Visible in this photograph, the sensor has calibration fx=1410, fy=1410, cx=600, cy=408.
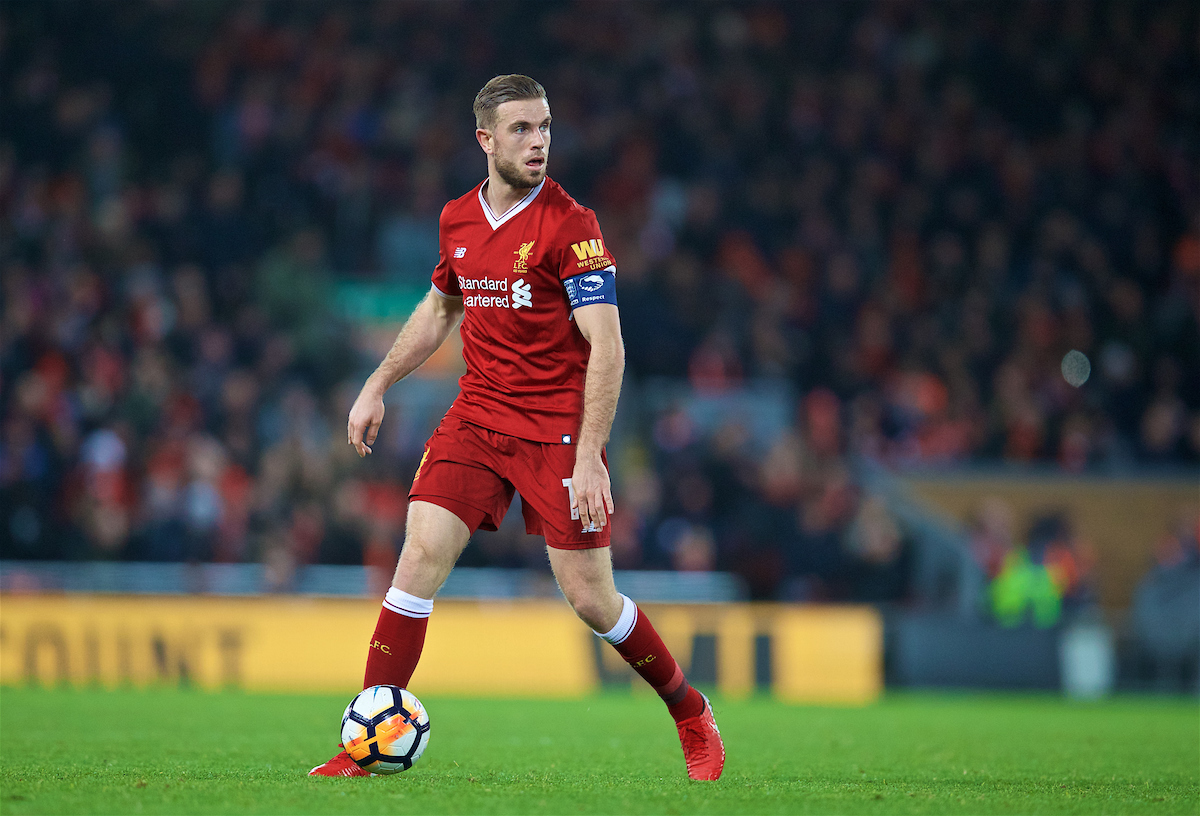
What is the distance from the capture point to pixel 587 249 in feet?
17.7

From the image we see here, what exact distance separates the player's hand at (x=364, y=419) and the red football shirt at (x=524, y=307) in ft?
1.03

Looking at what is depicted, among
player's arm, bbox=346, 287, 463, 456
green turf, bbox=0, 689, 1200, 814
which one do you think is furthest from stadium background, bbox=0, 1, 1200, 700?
player's arm, bbox=346, 287, 463, 456

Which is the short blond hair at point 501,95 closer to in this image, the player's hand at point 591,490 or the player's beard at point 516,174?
the player's beard at point 516,174

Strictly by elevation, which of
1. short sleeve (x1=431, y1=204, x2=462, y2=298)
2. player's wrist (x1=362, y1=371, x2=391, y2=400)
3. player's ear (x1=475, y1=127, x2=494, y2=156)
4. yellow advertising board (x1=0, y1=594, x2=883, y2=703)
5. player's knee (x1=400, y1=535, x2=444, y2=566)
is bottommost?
yellow advertising board (x1=0, y1=594, x2=883, y2=703)

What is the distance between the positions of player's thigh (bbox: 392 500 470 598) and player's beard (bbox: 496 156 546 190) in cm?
129

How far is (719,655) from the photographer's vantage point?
13.2 m

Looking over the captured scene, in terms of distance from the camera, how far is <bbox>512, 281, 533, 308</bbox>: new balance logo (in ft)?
18.0

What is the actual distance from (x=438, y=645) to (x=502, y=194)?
8.24 m

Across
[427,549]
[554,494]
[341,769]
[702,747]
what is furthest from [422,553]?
[702,747]

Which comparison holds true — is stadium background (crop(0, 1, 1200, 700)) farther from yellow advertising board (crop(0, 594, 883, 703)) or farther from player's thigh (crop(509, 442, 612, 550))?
player's thigh (crop(509, 442, 612, 550))

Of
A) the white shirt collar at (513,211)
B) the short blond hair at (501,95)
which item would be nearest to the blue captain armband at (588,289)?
the white shirt collar at (513,211)

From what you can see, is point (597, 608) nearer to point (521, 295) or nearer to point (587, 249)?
Answer: point (521, 295)

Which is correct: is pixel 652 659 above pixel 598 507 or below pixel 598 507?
below

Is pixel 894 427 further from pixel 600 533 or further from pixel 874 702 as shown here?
pixel 600 533
